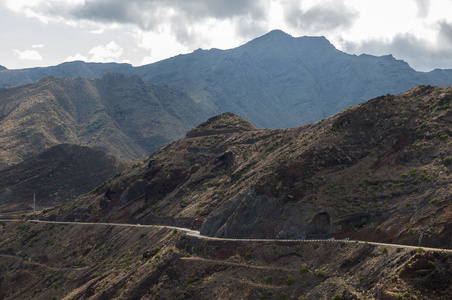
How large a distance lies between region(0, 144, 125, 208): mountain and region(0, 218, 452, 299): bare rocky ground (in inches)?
2659

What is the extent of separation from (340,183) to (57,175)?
430ft

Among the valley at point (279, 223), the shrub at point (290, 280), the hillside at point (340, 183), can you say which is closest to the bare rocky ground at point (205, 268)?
the shrub at point (290, 280)

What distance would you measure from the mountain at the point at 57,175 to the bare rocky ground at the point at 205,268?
67.5 metres

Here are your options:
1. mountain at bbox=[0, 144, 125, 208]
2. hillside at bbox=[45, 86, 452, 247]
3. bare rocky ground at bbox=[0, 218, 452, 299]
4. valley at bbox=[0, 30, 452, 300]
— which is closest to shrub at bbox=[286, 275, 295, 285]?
bare rocky ground at bbox=[0, 218, 452, 299]

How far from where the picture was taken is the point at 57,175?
541 feet

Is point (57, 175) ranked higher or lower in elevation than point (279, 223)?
lower

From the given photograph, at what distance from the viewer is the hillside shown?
46312 millimetres

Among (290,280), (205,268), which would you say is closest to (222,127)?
(205,268)

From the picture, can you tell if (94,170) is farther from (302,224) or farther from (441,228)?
(441,228)

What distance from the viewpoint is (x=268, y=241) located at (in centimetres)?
4894

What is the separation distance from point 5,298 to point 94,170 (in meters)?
94.4

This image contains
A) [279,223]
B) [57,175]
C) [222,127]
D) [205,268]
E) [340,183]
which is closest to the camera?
[205,268]

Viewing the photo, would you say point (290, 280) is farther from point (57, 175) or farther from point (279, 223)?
point (57, 175)

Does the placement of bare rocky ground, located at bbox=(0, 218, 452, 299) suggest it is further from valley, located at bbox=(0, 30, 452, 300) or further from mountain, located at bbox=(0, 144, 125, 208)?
mountain, located at bbox=(0, 144, 125, 208)
